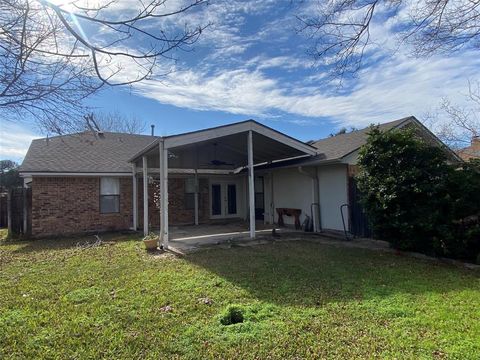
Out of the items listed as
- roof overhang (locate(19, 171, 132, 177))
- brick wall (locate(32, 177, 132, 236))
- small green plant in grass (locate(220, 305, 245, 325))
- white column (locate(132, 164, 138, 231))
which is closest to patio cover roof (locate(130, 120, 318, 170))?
white column (locate(132, 164, 138, 231))

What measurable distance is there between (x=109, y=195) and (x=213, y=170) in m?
5.01

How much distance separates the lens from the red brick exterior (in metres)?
13.3

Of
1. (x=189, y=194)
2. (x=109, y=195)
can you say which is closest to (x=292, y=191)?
(x=189, y=194)

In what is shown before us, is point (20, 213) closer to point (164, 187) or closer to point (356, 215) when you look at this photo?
point (164, 187)

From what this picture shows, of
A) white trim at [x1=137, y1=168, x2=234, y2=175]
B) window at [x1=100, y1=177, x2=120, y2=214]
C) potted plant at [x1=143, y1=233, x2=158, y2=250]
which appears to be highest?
white trim at [x1=137, y1=168, x2=234, y2=175]

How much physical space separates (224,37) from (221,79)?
483cm

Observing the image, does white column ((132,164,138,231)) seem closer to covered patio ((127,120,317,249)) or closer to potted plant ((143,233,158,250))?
covered patio ((127,120,317,249))

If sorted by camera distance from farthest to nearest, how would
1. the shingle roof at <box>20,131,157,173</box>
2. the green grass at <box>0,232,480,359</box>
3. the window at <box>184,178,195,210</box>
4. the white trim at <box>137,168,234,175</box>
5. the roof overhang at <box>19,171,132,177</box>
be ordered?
1. the window at <box>184,178,195,210</box>
2. the white trim at <box>137,168,234,175</box>
3. the shingle roof at <box>20,131,157,173</box>
4. the roof overhang at <box>19,171,132,177</box>
5. the green grass at <box>0,232,480,359</box>

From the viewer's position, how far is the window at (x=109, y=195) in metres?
14.5

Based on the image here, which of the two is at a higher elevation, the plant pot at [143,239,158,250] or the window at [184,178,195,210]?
the window at [184,178,195,210]

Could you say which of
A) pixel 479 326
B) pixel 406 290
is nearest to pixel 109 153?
pixel 406 290

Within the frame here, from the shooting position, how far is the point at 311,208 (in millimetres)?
13211

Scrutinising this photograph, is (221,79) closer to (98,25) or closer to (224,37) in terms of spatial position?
(224,37)

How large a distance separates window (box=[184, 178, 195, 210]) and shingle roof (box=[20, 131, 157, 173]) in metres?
3.13
